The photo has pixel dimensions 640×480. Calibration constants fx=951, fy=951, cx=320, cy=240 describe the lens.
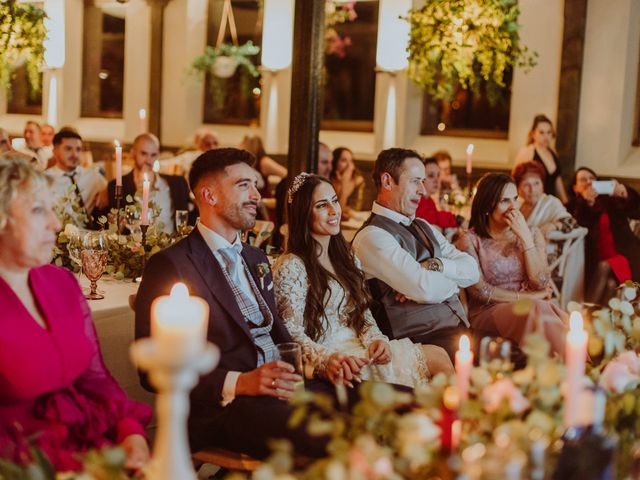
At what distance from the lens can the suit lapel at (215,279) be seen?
2.82 m

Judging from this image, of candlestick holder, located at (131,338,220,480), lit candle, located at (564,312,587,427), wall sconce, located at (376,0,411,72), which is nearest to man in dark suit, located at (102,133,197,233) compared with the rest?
wall sconce, located at (376,0,411,72)

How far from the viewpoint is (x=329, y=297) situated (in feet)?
11.0

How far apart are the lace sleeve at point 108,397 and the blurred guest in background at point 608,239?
190 inches

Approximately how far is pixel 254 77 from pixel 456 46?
Result: 4.02 metres

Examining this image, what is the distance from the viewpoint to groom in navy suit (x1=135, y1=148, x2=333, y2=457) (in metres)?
2.62

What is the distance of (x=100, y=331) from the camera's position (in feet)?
10.7

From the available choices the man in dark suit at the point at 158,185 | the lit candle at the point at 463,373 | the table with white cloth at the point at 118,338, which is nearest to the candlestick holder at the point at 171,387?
the lit candle at the point at 463,373

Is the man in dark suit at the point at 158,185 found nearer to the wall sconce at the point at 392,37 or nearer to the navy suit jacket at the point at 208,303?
the navy suit jacket at the point at 208,303

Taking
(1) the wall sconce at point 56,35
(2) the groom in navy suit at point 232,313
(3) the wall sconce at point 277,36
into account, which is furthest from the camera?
(1) the wall sconce at point 56,35

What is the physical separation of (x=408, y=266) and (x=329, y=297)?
18.6 inches

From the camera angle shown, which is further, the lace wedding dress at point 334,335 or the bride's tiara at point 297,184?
the bride's tiara at point 297,184

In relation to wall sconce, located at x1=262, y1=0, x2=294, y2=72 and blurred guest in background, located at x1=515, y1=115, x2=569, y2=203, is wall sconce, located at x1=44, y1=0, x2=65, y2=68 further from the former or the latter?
blurred guest in background, located at x1=515, y1=115, x2=569, y2=203

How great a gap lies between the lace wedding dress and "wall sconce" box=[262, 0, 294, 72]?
23.5 ft

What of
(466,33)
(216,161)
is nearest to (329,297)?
(216,161)
